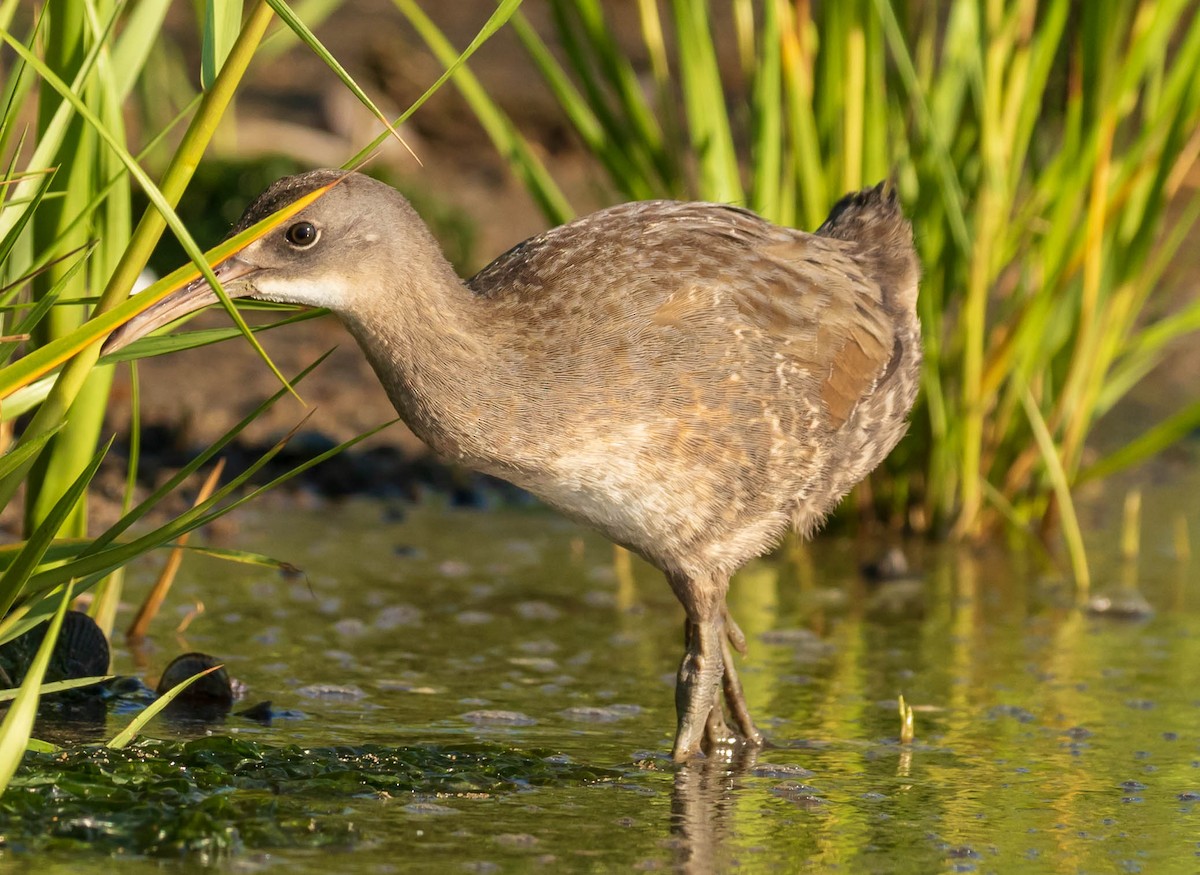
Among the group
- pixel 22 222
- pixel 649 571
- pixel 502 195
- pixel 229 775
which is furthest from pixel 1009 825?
pixel 502 195

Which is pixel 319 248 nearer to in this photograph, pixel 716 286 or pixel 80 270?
pixel 80 270

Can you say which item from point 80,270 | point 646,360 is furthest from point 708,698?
point 80,270

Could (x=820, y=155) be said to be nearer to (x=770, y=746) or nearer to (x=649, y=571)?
(x=649, y=571)

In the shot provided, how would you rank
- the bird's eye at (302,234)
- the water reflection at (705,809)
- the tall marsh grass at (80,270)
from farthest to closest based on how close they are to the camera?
1. the bird's eye at (302,234)
2. the water reflection at (705,809)
3. the tall marsh grass at (80,270)

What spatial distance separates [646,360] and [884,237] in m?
1.31

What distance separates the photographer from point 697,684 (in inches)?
181

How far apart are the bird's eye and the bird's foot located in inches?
57.4

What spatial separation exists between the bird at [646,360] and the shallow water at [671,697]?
0.40 meters

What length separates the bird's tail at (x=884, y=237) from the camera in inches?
209

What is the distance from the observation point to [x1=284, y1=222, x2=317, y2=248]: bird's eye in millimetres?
3971

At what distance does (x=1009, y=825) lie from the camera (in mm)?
3986

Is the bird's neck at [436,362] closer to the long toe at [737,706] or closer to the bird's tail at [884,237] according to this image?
the long toe at [737,706]

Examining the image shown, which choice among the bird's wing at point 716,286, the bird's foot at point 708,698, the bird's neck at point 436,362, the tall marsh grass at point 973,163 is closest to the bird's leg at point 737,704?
the bird's foot at point 708,698

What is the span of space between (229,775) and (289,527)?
3.42m
